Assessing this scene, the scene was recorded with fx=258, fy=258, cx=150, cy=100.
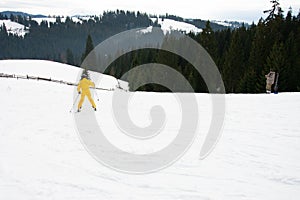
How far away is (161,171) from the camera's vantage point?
6.77 m

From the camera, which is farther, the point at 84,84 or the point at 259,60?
the point at 259,60

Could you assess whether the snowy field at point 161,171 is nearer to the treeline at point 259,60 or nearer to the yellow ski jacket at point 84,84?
the yellow ski jacket at point 84,84

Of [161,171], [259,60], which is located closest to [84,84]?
[161,171]

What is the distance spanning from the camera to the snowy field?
561 cm

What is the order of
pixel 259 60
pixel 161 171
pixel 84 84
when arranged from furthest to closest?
1. pixel 259 60
2. pixel 84 84
3. pixel 161 171

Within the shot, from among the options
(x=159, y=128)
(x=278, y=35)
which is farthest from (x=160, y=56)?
(x=159, y=128)

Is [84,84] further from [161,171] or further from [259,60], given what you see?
[259,60]

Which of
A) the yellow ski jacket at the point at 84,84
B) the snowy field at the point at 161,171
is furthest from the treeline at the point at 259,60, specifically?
the yellow ski jacket at the point at 84,84

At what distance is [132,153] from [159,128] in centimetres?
280

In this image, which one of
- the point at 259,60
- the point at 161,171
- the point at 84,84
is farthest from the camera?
the point at 259,60

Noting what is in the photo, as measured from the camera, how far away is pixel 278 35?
43.4 m

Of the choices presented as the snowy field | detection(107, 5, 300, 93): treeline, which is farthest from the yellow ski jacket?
detection(107, 5, 300, 93): treeline

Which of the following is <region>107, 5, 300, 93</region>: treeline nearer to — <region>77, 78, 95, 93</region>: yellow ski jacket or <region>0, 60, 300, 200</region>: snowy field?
<region>0, 60, 300, 200</region>: snowy field

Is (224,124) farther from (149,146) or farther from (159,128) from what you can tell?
(149,146)
